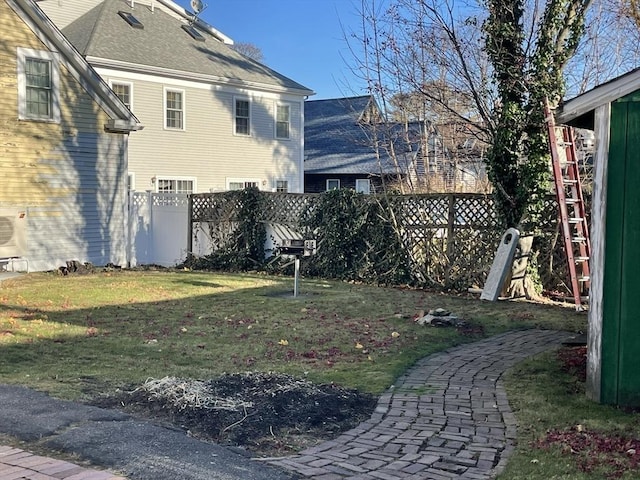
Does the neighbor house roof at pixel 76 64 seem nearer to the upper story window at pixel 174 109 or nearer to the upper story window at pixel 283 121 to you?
the upper story window at pixel 174 109

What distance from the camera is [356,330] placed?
800 centimetres

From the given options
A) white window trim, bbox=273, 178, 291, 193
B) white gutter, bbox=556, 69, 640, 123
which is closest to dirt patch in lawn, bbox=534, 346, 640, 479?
white gutter, bbox=556, 69, 640, 123

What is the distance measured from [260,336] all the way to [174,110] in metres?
15.5

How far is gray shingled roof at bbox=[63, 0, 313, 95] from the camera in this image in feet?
65.8

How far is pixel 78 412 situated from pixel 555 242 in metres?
8.23

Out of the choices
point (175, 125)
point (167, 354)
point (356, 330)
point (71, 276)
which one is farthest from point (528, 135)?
point (175, 125)

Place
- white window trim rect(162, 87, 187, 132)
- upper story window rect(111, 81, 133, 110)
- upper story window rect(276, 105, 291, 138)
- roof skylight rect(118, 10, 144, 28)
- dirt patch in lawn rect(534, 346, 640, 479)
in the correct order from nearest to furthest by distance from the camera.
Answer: dirt patch in lawn rect(534, 346, 640, 479) → upper story window rect(111, 81, 133, 110) → white window trim rect(162, 87, 187, 132) → roof skylight rect(118, 10, 144, 28) → upper story window rect(276, 105, 291, 138)

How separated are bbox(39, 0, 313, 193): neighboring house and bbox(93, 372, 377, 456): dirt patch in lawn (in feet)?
52.3

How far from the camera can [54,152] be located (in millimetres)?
14594

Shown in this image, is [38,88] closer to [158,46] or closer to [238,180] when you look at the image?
[158,46]

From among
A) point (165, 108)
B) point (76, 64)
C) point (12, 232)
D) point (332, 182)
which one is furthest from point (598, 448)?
→ point (332, 182)

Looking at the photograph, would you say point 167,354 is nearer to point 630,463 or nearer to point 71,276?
point 630,463

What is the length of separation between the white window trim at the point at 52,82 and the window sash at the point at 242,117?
9.41m

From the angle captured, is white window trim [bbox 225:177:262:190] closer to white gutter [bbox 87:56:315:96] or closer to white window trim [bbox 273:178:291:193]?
white window trim [bbox 273:178:291:193]
